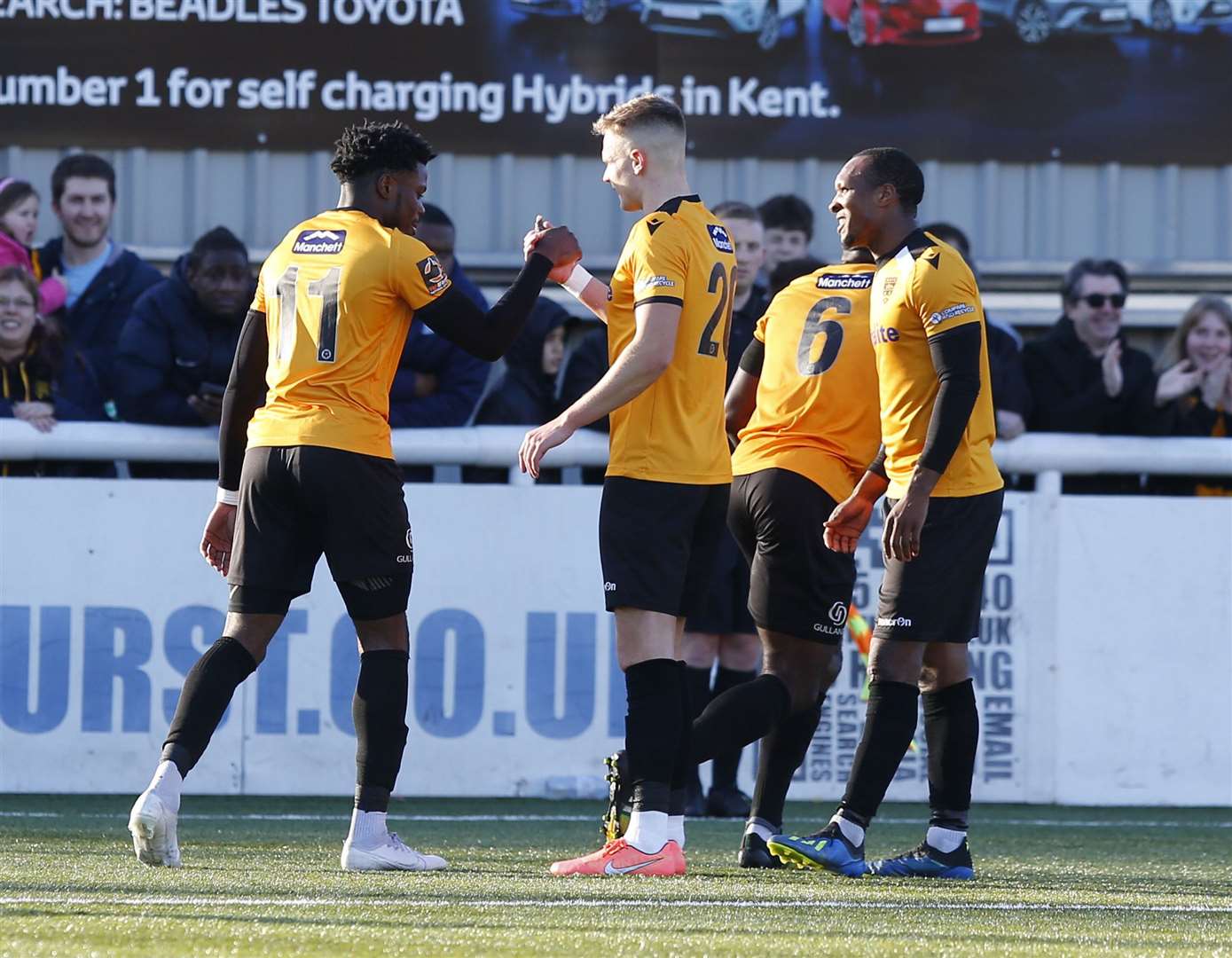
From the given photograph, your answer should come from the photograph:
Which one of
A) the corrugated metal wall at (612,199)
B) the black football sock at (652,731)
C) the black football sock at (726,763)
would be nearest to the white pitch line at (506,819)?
the black football sock at (726,763)

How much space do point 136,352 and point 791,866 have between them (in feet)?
12.6

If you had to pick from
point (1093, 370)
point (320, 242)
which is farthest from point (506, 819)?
point (1093, 370)

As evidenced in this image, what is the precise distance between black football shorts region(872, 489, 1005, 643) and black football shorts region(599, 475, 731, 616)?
0.58 meters

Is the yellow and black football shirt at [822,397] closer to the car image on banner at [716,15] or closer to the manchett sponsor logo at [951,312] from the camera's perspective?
the manchett sponsor logo at [951,312]

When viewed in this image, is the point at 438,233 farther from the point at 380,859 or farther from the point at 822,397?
the point at 380,859

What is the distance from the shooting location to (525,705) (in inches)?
332

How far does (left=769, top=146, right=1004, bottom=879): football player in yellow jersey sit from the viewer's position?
218 inches

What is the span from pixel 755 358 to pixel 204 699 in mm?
2142

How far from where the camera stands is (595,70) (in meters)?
11.1

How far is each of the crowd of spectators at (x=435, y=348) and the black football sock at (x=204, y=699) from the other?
9.17ft

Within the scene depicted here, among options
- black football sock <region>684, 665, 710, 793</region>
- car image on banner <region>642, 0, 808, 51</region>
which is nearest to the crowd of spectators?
black football sock <region>684, 665, 710, 793</region>

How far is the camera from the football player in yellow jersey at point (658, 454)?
5457 mm

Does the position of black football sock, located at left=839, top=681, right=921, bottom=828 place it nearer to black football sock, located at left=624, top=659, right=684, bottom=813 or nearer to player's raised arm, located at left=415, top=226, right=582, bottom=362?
black football sock, located at left=624, top=659, right=684, bottom=813

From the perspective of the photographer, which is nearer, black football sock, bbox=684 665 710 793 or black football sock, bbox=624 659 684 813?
black football sock, bbox=624 659 684 813
